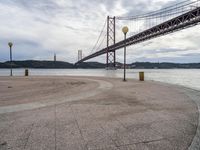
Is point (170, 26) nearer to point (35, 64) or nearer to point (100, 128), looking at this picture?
point (100, 128)

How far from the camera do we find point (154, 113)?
12.8 feet

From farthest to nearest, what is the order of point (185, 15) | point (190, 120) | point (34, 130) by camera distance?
point (185, 15) → point (190, 120) → point (34, 130)

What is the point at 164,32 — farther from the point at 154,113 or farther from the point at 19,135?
the point at 19,135

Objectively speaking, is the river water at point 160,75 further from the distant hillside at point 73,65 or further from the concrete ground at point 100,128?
the distant hillside at point 73,65

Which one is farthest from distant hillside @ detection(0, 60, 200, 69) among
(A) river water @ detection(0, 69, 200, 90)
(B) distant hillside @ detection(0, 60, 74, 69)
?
(A) river water @ detection(0, 69, 200, 90)

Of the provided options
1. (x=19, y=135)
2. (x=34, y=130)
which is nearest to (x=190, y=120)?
(x=34, y=130)

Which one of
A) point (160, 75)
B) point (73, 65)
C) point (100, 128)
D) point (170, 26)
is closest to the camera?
point (100, 128)

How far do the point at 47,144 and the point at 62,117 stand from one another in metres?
1.23

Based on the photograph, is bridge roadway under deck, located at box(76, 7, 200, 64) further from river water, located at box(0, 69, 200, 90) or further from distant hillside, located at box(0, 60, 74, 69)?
distant hillside, located at box(0, 60, 74, 69)

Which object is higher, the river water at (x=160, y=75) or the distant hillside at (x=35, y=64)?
the distant hillside at (x=35, y=64)

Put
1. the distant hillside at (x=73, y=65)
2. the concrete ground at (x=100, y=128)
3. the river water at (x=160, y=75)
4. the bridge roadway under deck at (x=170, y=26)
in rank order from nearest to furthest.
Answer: the concrete ground at (x=100, y=128) < the river water at (x=160, y=75) < the bridge roadway under deck at (x=170, y=26) < the distant hillside at (x=73, y=65)

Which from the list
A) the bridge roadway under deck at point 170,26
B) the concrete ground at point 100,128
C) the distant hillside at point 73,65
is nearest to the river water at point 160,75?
the concrete ground at point 100,128

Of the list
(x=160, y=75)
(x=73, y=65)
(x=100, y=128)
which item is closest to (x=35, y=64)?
(x=73, y=65)

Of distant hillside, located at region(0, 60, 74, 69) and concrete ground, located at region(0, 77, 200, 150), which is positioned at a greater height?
distant hillside, located at region(0, 60, 74, 69)
